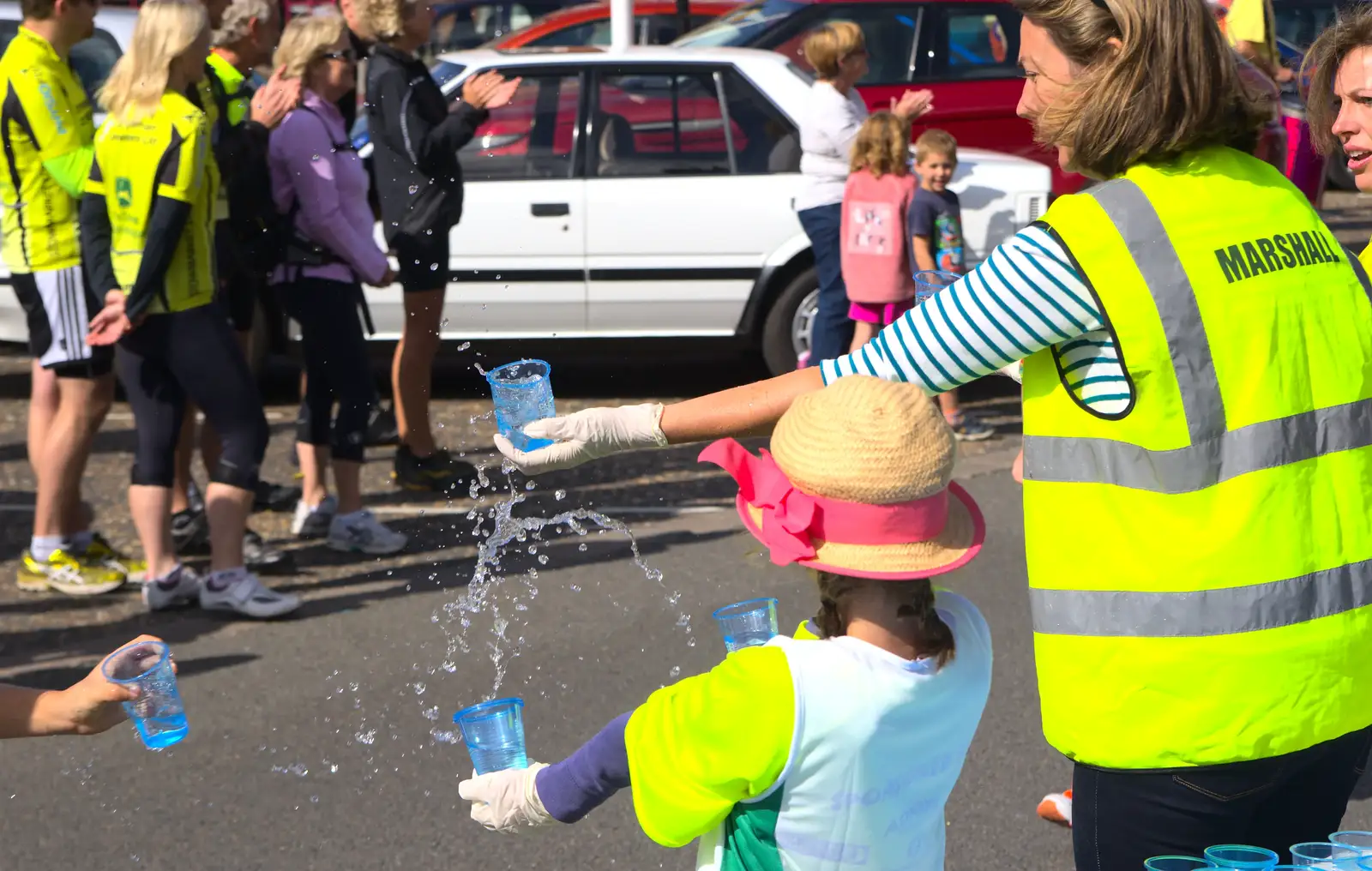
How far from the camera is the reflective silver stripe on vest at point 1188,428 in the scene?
1.95m

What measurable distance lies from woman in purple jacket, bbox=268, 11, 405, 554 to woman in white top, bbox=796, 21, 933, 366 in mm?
2430

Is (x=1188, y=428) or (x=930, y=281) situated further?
(x=930, y=281)

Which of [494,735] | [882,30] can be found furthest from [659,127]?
[494,735]

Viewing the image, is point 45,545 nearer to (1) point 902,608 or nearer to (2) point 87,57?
(2) point 87,57

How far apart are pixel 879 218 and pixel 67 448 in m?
3.75

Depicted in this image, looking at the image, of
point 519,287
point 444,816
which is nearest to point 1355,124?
point 444,816

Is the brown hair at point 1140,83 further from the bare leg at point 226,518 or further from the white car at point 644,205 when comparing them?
the white car at point 644,205

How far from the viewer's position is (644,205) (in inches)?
320

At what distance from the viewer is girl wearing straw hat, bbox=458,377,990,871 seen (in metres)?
1.90

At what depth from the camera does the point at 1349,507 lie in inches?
80.7

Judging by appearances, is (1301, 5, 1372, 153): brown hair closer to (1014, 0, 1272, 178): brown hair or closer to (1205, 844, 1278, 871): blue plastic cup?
(1014, 0, 1272, 178): brown hair

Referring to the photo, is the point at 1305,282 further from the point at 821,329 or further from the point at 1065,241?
the point at 821,329

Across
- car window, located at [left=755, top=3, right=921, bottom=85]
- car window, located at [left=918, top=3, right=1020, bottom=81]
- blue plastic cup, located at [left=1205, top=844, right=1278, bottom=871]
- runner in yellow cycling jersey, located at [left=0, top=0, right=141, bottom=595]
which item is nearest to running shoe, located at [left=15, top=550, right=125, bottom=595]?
runner in yellow cycling jersey, located at [left=0, top=0, right=141, bottom=595]

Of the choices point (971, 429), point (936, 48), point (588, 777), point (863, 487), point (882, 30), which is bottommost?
point (971, 429)
